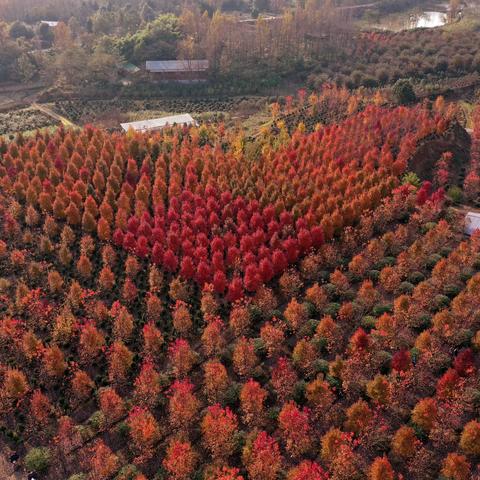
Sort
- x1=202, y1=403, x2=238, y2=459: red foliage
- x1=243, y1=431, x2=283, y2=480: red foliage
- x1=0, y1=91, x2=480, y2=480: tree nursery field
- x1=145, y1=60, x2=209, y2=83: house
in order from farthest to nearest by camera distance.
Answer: x1=145, y1=60, x2=209, y2=83: house
x1=0, y1=91, x2=480, y2=480: tree nursery field
x1=202, y1=403, x2=238, y2=459: red foliage
x1=243, y1=431, x2=283, y2=480: red foliage

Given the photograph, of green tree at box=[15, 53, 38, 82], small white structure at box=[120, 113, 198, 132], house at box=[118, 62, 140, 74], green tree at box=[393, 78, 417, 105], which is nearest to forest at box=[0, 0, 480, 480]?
green tree at box=[393, 78, 417, 105]

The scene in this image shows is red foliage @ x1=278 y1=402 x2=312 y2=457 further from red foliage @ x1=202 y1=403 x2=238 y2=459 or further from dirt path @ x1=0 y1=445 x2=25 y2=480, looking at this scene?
dirt path @ x1=0 y1=445 x2=25 y2=480

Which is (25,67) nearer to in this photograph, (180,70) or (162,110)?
(180,70)

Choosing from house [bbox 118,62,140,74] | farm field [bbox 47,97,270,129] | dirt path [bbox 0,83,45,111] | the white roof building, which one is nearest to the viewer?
farm field [bbox 47,97,270,129]

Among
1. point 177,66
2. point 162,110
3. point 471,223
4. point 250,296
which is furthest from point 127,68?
point 471,223

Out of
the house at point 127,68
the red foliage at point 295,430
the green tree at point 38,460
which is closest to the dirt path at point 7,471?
the green tree at point 38,460

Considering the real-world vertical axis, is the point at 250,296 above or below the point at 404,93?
below
